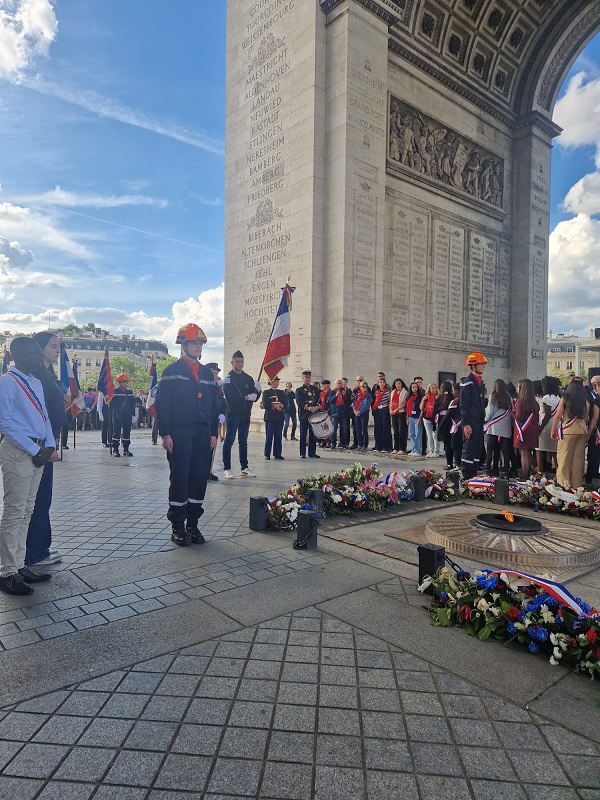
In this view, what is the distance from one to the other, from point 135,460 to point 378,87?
15149 millimetres

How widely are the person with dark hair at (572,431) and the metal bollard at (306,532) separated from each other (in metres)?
4.68

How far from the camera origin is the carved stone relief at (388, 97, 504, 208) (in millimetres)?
19969

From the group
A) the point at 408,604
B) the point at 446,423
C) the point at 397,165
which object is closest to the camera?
the point at 408,604

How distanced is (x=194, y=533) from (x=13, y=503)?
181 centimetres

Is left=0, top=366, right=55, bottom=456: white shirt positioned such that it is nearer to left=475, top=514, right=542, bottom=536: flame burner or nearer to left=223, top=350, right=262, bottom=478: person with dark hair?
left=475, top=514, right=542, bottom=536: flame burner

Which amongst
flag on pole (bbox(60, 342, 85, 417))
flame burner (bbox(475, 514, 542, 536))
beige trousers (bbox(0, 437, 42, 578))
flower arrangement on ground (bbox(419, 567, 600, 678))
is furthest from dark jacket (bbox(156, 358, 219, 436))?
flag on pole (bbox(60, 342, 85, 417))

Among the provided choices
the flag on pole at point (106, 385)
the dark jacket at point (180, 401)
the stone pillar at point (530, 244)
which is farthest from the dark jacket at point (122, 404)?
the stone pillar at point (530, 244)

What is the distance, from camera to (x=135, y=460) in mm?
12664

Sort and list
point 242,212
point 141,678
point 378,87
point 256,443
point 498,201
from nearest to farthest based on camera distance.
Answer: point 141,678 → point 256,443 → point 378,87 → point 242,212 → point 498,201

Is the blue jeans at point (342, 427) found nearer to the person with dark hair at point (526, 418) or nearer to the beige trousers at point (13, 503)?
the person with dark hair at point (526, 418)

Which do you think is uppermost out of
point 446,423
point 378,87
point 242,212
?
point 378,87

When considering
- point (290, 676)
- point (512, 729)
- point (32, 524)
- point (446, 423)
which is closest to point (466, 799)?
point (512, 729)

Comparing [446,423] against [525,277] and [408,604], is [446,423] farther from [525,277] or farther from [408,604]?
[525,277]

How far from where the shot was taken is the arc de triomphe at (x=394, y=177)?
693 inches
